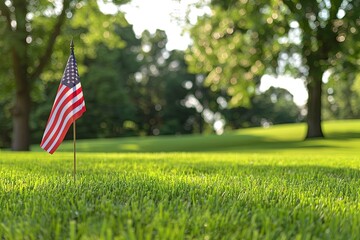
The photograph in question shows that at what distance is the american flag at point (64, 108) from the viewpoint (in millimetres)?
5980

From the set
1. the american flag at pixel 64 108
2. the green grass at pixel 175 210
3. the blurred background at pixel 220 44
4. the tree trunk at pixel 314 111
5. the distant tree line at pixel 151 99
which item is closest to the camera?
the green grass at pixel 175 210

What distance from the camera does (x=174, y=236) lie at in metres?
3.07

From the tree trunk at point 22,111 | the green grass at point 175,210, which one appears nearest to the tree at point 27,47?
the tree trunk at point 22,111

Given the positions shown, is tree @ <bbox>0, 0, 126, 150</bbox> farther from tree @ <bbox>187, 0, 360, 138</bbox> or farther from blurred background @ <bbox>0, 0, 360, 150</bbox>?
tree @ <bbox>187, 0, 360, 138</bbox>

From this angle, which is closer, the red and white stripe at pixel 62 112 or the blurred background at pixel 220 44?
the red and white stripe at pixel 62 112

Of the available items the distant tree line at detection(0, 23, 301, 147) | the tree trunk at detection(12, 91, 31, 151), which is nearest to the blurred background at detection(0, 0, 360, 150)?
the tree trunk at detection(12, 91, 31, 151)

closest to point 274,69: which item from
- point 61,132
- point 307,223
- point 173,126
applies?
point 61,132

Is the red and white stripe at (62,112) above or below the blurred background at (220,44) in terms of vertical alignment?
below

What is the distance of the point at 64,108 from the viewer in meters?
6.00

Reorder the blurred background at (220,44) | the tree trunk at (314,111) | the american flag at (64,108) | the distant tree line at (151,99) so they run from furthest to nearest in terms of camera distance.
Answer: the distant tree line at (151,99), the tree trunk at (314,111), the blurred background at (220,44), the american flag at (64,108)

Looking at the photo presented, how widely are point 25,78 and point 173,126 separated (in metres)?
41.3

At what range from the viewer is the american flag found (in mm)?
5980

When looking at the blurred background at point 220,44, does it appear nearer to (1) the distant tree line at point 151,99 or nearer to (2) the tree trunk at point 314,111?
(2) the tree trunk at point 314,111

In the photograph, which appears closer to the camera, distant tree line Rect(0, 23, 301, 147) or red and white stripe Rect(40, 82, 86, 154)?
red and white stripe Rect(40, 82, 86, 154)
